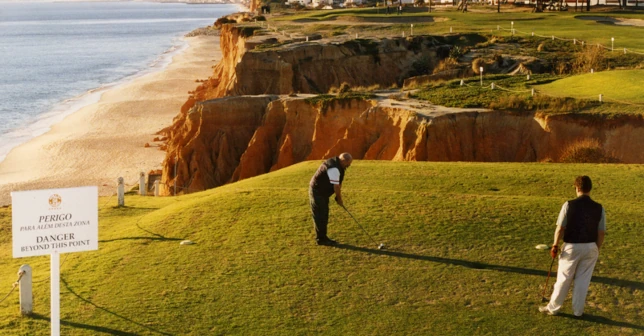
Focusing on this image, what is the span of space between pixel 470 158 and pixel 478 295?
589 inches

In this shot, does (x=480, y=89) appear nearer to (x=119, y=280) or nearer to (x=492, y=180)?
(x=492, y=180)

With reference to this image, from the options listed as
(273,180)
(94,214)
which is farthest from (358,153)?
(94,214)

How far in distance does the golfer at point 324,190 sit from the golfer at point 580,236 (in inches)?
150

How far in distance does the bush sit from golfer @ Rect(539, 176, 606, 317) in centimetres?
1329

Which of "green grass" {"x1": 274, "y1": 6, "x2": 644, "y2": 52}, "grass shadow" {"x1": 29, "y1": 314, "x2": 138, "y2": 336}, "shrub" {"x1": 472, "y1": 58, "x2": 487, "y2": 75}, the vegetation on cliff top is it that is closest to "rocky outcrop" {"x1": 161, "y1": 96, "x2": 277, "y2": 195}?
the vegetation on cliff top

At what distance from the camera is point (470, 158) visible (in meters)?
27.3

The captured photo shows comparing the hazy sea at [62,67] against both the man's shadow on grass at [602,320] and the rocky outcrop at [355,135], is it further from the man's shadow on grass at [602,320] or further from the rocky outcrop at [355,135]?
the man's shadow on grass at [602,320]

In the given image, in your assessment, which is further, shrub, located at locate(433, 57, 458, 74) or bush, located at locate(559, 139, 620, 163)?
shrub, located at locate(433, 57, 458, 74)

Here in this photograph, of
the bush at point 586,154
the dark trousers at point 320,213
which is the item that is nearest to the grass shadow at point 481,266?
the dark trousers at point 320,213

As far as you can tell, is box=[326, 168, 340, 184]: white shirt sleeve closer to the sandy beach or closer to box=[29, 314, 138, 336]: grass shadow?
box=[29, 314, 138, 336]: grass shadow

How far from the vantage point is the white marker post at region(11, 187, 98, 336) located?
1026 cm

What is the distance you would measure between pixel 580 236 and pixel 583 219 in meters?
0.23

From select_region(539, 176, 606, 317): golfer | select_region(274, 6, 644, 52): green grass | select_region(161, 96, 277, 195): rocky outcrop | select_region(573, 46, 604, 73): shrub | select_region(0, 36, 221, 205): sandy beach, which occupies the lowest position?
select_region(0, 36, 221, 205): sandy beach

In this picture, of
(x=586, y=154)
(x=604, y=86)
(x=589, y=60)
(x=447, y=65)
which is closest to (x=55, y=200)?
(x=586, y=154)
